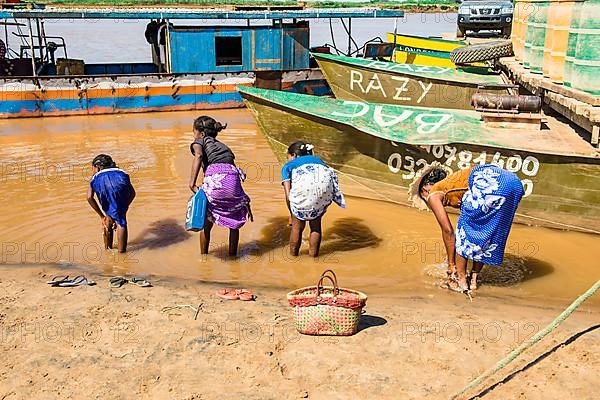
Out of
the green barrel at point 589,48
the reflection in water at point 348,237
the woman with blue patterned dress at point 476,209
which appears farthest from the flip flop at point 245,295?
the green barrel at point 589,48

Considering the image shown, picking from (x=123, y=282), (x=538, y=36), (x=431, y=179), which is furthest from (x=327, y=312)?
(x=538, y=36)

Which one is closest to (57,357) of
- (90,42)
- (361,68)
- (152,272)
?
(152,272)

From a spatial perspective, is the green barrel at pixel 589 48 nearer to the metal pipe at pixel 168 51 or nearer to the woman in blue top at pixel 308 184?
the woman in blue top at pixel 308 184

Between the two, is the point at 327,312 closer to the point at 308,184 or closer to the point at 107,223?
the point at 308,184

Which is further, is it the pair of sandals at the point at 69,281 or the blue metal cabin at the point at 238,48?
the blue metal cabin at the point at 238,48

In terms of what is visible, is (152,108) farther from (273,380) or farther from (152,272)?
(273,380)

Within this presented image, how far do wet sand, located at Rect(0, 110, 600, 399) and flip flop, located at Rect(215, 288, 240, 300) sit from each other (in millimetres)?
79

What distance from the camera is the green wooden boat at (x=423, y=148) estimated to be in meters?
6.15

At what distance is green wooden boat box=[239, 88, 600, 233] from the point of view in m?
6.15

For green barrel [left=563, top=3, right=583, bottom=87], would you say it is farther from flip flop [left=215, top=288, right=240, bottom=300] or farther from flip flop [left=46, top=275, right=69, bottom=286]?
flip flop [left=46, top=275, right=69, bottom=286]

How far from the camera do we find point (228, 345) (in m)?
3.94

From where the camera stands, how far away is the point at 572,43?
662 cm

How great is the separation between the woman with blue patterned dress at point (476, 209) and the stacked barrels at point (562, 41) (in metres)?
2.54

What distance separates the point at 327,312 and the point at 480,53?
8.92m
